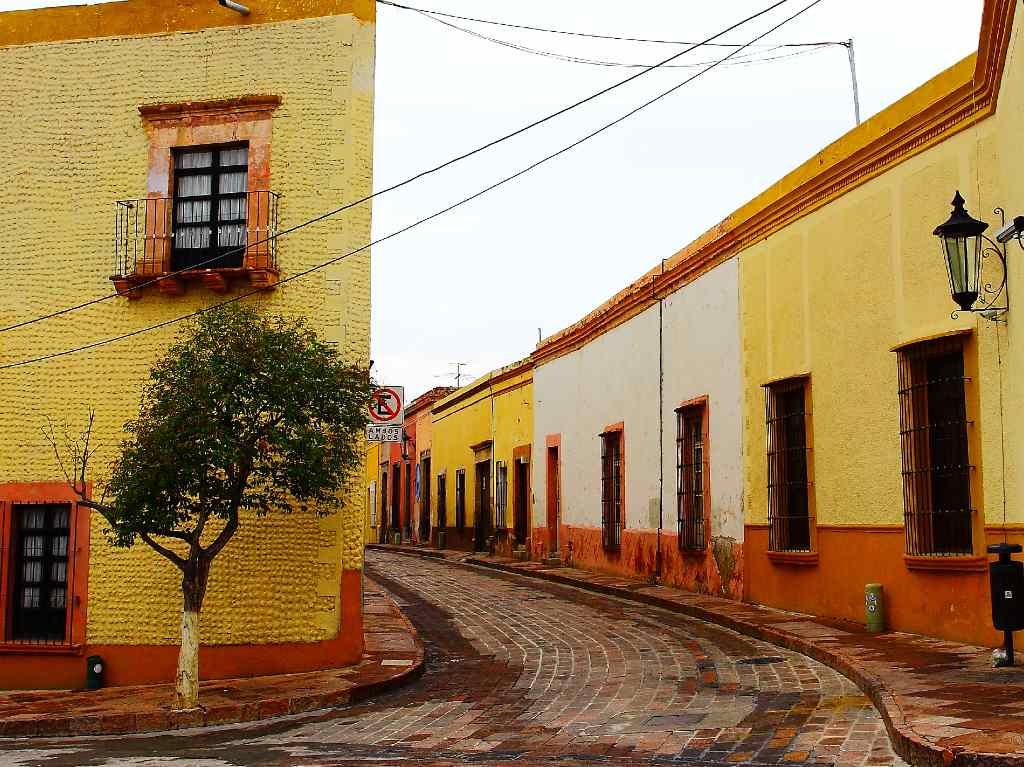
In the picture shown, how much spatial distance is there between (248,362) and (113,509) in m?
1.63

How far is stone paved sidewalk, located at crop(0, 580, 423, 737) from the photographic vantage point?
29.4 ft

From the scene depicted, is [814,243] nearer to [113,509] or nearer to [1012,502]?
[1012,502]

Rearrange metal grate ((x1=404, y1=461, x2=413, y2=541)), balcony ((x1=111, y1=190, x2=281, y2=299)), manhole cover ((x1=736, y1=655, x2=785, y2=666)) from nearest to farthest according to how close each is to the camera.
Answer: manhole cover ((x1=736, y1=655, x2=785, y2=666)), balcony ((x1=111, y1=190, x2=281, y2=299)), metal grate ((x1=404, y1=461, x2=413, y2=541))

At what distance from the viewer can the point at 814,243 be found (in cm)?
1284

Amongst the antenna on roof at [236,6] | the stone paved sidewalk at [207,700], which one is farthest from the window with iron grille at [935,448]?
the antenna on roof at [236,6]

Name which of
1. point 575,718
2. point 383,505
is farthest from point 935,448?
point 383,505

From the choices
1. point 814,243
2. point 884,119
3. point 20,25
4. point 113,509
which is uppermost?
point 20,25

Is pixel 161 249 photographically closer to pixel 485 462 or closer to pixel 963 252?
pixel 963 252

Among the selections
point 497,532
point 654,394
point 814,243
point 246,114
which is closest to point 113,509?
point 246,114

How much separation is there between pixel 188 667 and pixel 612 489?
1204cm

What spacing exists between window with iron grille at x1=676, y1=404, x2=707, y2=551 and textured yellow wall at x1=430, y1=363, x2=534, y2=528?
921 centimetres

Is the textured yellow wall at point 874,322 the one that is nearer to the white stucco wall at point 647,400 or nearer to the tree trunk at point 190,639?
the white stucco wall at point 647,400

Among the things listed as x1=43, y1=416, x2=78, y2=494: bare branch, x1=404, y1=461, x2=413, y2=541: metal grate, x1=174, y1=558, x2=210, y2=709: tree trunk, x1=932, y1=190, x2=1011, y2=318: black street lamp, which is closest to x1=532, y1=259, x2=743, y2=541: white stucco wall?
x1=932, y1=190, x2=1011, y2=318: black street lamp

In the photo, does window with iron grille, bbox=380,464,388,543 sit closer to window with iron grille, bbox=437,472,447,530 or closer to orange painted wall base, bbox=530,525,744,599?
window with iron grille, bbox=437,472,447,530
